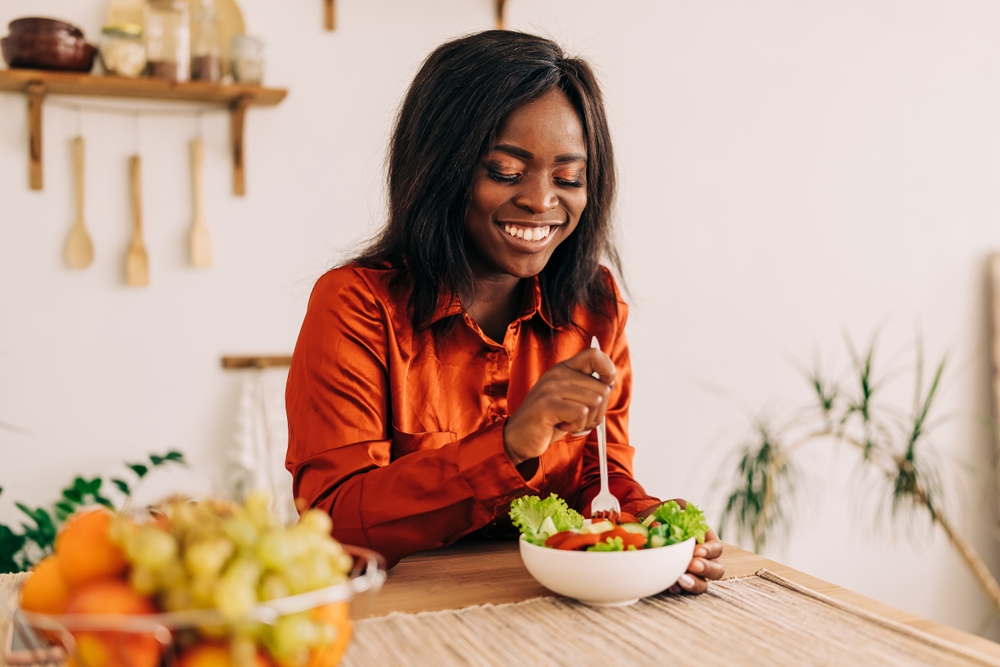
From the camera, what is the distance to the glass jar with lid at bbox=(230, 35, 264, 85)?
236 centimetres

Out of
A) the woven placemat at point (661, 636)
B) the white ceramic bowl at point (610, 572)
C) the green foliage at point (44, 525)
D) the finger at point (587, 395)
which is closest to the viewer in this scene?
the woven placemat at point (661, 636)

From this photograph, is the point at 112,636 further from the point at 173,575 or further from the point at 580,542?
the point at 580,542

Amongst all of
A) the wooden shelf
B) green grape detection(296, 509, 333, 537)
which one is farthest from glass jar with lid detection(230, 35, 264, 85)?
green grape detection(296, 509, 333, 537)

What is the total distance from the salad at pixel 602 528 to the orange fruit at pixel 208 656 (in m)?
0.45

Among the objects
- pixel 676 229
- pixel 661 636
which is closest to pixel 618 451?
pixel 661 636

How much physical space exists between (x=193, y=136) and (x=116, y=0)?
16.2 inches

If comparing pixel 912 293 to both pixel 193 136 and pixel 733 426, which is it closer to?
pixel 733 426

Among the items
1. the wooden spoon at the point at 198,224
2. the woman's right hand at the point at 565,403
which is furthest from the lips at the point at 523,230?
the wooden spoon at the point at 198,224

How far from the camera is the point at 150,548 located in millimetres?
537

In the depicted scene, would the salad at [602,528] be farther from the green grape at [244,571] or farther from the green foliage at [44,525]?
the green foliage at [44,525]

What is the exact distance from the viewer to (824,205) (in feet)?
9.87

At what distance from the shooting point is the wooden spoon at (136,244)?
7.82 feet

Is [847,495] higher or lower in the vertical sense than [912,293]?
lower

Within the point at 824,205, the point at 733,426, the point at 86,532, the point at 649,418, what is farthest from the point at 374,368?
the point at 824,205
